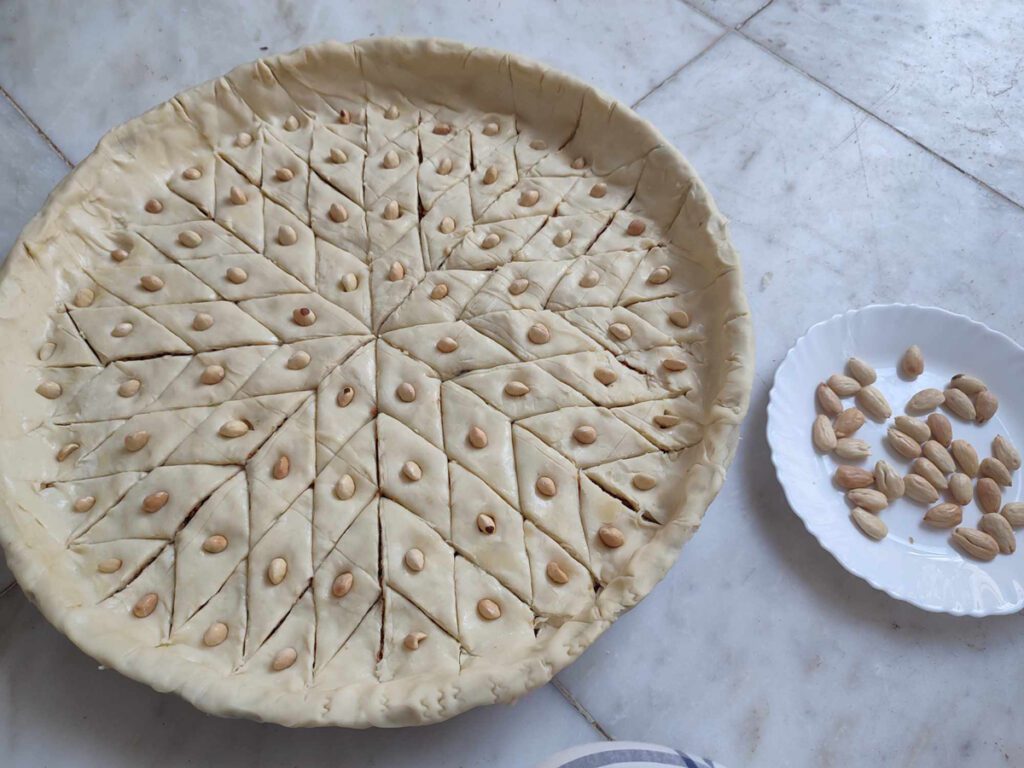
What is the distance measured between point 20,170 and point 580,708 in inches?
68.8

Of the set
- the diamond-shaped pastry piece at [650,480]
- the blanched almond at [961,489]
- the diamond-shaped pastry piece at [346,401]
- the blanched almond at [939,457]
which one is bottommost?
the blanched almond at [961,489]

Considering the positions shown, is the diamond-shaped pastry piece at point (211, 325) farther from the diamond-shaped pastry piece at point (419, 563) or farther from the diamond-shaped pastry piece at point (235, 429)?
the diamond-shaped pastry piece at point (419, 563)

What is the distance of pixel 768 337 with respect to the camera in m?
1.78

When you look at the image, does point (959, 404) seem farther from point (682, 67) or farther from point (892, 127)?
point (682, 67)

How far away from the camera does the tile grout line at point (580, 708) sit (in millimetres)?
1377

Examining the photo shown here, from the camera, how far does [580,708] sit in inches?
54.7

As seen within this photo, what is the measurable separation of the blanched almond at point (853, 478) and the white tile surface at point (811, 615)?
0.12 meters

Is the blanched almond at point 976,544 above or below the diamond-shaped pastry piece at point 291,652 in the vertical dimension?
below

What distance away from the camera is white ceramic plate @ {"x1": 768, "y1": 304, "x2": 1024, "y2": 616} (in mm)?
1422

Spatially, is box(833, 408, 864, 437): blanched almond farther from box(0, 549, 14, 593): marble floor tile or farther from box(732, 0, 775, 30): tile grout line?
box(0, 549, 14, 593): marble floor tile

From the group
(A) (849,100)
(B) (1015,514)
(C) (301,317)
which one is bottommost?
(B) (1015,514)

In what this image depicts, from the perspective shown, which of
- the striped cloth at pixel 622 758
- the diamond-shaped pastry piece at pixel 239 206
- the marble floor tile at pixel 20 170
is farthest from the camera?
the marble floor tile at pixel 20 170

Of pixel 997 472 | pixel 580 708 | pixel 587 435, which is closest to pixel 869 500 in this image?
pixel 997 472

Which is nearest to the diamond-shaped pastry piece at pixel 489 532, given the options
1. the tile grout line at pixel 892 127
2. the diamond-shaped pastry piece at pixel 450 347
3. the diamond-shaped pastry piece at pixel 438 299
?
the diamond-shaped pastry piece at pixel 450 347
